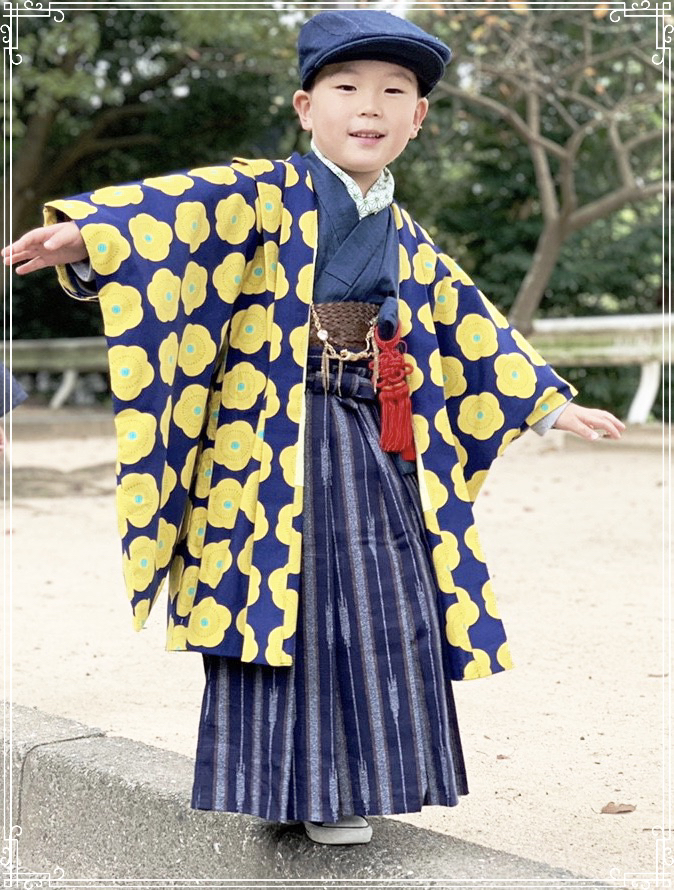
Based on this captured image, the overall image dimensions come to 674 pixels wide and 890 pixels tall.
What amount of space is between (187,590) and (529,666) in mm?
1872

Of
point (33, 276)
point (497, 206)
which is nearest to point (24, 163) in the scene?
point (33, 276)

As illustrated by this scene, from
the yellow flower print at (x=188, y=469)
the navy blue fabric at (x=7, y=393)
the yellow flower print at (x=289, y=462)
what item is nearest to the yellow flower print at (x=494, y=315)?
the yellow flower print at (x=289, y=462)

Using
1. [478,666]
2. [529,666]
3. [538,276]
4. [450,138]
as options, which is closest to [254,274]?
[478,666]

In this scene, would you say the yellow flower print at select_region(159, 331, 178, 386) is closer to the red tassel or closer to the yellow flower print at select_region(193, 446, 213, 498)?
the yellow flower print at select_region(193, 446, 213, 498)

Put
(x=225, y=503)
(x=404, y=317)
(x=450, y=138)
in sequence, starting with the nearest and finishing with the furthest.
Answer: (x=225, y=503)
(x=404, y=317)
(x=450, y=138)

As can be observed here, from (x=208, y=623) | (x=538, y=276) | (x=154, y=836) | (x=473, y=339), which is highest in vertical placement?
(x=538, y=276)

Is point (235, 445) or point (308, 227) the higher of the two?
point (308, 227)

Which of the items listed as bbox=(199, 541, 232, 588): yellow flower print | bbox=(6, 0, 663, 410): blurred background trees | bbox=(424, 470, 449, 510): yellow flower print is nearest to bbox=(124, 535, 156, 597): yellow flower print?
bbox=(199, 541, 232, 588): yellow flower print

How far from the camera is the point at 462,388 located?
268 centimetres

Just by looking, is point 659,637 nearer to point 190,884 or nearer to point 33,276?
point 190,884

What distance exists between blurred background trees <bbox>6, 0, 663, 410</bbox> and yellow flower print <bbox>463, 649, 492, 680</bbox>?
959cm

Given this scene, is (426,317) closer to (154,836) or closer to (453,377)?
(453,377)

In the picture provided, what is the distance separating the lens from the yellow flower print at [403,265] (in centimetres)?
256

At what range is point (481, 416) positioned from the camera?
8.79 feet
